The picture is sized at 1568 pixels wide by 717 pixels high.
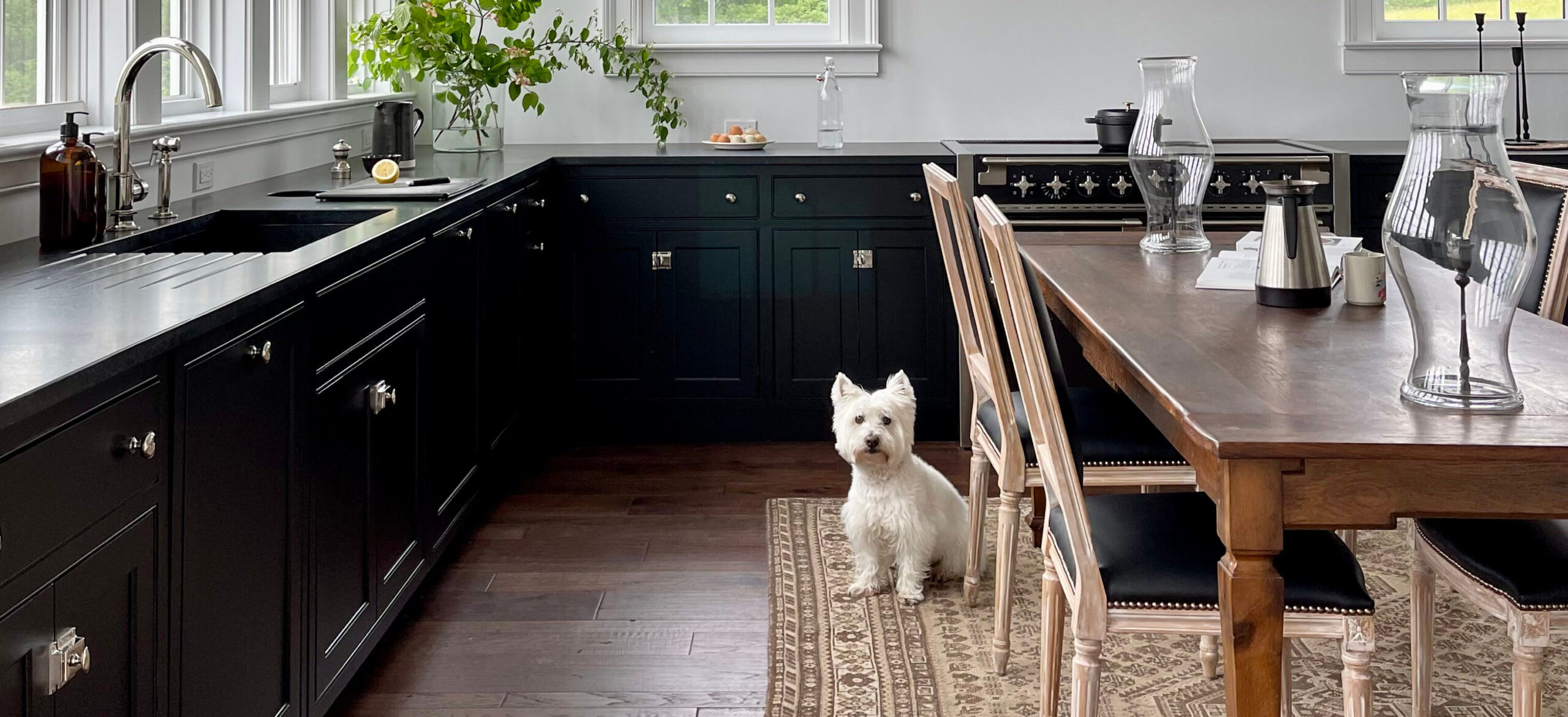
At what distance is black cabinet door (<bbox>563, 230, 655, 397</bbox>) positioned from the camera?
4391 millimetres

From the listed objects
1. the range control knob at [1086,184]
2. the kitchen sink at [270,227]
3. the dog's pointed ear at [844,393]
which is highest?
the range control knob at [1086,184]

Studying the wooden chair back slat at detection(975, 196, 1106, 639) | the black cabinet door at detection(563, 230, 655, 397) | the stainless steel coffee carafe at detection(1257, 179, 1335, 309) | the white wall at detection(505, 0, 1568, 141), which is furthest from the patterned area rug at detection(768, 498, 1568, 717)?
the white wall at detection(505, 0, 1568, 141)

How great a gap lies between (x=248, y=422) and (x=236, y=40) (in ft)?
6.29

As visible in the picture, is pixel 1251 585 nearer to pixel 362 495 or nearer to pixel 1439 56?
pixel 362 495

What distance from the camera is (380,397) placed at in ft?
8.32

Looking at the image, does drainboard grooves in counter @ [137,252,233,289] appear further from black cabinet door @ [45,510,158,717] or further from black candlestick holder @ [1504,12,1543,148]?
black candlestick holder @ [1504,12,1543,148]

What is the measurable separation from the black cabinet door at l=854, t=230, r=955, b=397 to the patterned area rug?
132 centimetres

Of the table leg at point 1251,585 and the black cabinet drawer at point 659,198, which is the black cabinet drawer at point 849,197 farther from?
the table leg at point 1251,585

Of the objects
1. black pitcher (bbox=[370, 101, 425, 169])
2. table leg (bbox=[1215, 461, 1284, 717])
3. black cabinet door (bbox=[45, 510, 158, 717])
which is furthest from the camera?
black pitcher (bbox=[370, 101, 425, 169])

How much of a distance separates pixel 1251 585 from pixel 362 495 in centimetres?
157

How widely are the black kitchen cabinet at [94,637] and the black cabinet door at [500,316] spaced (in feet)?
6.20

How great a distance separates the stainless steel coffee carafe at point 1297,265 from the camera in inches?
91.7

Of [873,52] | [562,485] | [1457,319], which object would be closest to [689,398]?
[562,485]

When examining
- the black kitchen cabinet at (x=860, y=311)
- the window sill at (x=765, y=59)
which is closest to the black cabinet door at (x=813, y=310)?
the black kitchen cabinet at (x=860, y=311)
